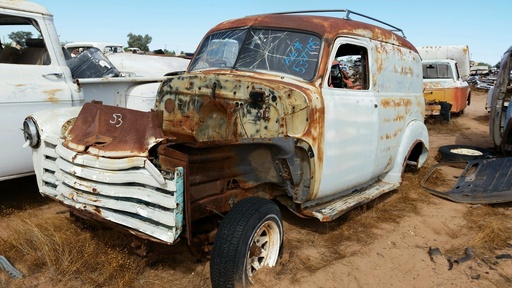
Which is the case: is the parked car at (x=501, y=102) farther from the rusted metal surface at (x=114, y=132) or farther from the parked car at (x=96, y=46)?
the parked car at (x=96, y=46)

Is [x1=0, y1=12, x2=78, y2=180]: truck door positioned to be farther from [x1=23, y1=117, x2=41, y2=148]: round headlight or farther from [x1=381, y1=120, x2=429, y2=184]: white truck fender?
[x1=381, y1=120, x2=429, y2=184]: white truck fender

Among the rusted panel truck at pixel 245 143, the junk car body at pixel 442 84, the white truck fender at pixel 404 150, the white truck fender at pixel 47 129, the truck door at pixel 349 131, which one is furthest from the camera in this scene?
the junk car body at pixel 442 84

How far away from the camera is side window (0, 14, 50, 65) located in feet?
15.4

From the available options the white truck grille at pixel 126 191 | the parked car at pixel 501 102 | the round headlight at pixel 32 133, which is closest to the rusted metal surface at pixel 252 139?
the white truck grille at pixel 126 191

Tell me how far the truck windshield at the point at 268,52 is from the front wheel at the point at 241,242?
141 cm

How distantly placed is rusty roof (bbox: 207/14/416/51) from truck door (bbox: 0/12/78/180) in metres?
1.83

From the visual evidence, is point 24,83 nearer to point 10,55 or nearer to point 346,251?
point 10,55

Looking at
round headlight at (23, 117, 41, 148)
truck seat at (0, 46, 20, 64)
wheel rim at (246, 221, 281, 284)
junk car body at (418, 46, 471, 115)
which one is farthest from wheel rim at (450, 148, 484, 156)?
truck seat at (0, 46, 20, 64)

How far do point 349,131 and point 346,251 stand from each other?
112 centimetres

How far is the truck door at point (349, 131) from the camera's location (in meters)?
3.74

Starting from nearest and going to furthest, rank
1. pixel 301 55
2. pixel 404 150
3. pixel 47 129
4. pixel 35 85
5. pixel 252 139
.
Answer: pixel 252 139
pixel 47 129
pixel 301 55
pixel 35 85
pixel 404 150

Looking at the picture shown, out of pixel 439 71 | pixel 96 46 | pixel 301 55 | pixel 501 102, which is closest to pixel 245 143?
pixel 301 55

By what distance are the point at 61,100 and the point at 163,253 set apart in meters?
2.25

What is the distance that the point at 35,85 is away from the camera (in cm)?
432
